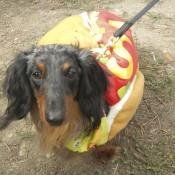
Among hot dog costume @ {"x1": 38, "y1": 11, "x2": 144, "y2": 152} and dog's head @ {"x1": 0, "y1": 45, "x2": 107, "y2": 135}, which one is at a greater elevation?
dog's head @ {"x1": 0, "y1": 45, "x2": 107, "y2": 135}

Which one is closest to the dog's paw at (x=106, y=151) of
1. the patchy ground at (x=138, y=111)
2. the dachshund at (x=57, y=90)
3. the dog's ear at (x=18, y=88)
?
the patchy ground at (x=138, y=111)

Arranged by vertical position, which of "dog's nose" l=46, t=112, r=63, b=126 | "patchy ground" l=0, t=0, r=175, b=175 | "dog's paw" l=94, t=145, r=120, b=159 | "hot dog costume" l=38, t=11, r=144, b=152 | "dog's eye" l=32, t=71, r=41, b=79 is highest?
"dog's eye" l=32, t=71, r=41, b=79

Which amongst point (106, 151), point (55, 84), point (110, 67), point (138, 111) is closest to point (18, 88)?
point (55, 84)

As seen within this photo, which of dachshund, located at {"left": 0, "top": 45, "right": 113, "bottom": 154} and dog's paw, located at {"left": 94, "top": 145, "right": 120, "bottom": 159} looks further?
dog's paw, located at {"left": 94, "top": 145, "right": 120, "bottom": 159}

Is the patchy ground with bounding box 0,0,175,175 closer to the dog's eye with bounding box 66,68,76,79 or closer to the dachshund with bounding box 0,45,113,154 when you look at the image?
the dachshund with bounding box 0,45,113,154

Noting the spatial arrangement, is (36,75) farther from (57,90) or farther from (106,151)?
(106,151)

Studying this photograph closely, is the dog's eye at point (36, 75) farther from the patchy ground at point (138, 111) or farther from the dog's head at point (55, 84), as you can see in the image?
the patchy ground at point (138, 111)

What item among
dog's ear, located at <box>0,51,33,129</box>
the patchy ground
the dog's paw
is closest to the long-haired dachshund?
dog's ear, located at <box>0,51,33,129</box>

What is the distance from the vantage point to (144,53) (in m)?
3.93

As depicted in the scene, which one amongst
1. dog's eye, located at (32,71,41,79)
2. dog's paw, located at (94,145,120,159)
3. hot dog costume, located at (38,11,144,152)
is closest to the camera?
dog's eye, located at (32,71,41,79)

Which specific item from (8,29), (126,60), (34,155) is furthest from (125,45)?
(8,29)

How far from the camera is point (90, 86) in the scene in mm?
2383

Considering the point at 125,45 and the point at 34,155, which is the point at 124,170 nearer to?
the point at 34,155

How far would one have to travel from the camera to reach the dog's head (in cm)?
217
